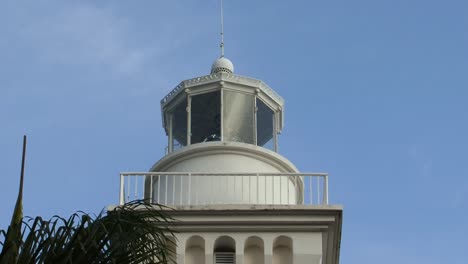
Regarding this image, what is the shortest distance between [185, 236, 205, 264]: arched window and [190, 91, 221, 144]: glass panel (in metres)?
3.35

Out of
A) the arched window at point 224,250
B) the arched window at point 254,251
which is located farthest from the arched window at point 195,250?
the arched window at point 254,251

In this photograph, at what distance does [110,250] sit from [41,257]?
697mm

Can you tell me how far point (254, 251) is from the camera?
67.4ft

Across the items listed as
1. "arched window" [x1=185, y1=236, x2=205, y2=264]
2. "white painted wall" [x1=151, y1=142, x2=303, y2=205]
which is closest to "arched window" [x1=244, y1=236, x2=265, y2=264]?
"arched window" [x1=185, y1=236, x2=205, y2=264]

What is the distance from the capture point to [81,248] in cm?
1159

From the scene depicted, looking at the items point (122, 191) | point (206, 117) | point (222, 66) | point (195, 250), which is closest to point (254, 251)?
point (195, 250)

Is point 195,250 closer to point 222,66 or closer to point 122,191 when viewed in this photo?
point 122,191

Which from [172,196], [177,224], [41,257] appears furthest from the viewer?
[172,196]

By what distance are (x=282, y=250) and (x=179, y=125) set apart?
4.54 metres

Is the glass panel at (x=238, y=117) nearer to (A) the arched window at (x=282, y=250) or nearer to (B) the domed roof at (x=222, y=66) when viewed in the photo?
(B) the domed roof at (x=222, y=66)

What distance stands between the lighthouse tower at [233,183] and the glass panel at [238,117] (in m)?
0.02

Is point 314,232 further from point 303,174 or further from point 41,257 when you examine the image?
point 41,257

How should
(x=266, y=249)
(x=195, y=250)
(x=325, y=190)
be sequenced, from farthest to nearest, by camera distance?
(x=325, y=190)
(x=195, y=250)
(x=266, y=249)

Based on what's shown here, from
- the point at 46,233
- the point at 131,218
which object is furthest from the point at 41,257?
the point at 131,218
